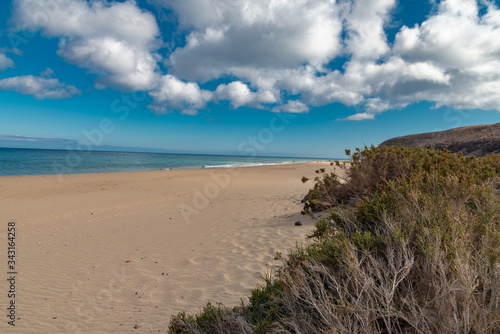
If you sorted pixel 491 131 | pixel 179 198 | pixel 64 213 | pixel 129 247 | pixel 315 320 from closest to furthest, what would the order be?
pixel 315 320, pixel 129 247, pixel 64 213, pixel 179 198, pixel 491 131

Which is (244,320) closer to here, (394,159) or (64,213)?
(394,159)

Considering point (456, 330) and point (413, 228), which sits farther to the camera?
point (413, 228)

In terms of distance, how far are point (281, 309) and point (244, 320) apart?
0.34m

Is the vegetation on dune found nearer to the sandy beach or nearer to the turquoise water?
the sandy beach

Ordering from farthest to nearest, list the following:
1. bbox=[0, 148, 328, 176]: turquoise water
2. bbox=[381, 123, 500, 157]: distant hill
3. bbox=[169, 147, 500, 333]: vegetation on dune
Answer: bbox=[0, 148, 328, 176]: turquoise water, bbox=[381, 123, 500, 157]: distant hill, bbox=[169, 147, 500, 333]: vegetation on dune

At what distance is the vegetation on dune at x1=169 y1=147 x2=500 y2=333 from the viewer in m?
1.66

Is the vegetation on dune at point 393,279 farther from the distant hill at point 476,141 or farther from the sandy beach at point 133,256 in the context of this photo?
the distant hill at point 476,141

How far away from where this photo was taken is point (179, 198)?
12664 mm

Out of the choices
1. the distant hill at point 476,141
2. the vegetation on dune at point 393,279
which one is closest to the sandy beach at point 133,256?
the vegetation on dune at point 393,279

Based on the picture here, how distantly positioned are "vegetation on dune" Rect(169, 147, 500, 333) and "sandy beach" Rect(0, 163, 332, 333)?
5.04ft

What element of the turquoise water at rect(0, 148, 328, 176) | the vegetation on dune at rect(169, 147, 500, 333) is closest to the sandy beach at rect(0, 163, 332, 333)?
the vegetation on dune at rect(169, 147, 500, 333)

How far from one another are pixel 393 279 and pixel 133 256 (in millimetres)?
5362

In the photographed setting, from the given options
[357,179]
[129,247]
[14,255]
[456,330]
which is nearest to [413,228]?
[456,330]

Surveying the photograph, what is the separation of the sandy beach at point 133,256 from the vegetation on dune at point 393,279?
1.54 metres
